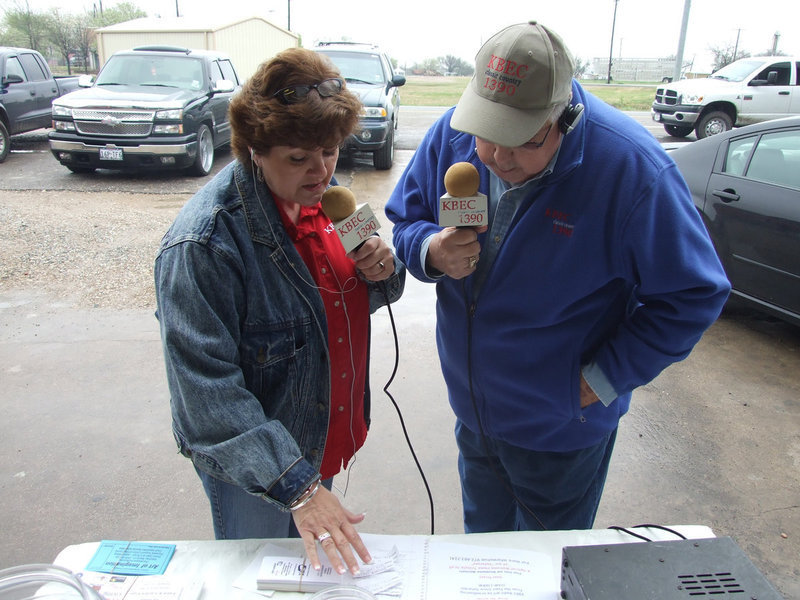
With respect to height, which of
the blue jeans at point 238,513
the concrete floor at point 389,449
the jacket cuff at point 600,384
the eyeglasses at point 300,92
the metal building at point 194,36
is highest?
the metal building at point 194,36

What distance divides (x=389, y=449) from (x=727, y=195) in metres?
3.20

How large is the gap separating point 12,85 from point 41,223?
4.91 m

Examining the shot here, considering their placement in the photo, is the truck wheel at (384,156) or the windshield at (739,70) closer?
the truck wheel at (384,156)

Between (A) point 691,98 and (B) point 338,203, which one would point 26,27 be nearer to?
(A) point 691,98

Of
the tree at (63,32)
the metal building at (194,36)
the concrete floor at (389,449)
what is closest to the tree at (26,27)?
the tree at (63,32)

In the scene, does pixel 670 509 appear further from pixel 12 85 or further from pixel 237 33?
pixel 237 33

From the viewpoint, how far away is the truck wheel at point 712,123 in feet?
42.4

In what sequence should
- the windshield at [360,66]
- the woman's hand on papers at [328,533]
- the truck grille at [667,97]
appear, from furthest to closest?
the truck grille at [667,97] → the windshield at [360,66] → the woman's hand on papers at [328,533]

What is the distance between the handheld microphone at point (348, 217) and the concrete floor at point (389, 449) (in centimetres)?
108

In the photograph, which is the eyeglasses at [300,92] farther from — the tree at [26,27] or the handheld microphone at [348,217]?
the tree at [26,27]

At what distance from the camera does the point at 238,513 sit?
155 centimetres

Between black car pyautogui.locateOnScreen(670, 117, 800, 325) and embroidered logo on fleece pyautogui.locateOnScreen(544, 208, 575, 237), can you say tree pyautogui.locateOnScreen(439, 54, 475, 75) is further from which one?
embroidered logo on fleece pyautogui.locateOnScreen(544, 208, 575, 237)

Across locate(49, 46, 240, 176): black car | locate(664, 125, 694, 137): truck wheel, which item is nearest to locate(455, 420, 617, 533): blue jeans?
locate(49, 46, 240, 176): black car

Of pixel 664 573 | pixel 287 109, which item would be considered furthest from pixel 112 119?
pixel 664 573
